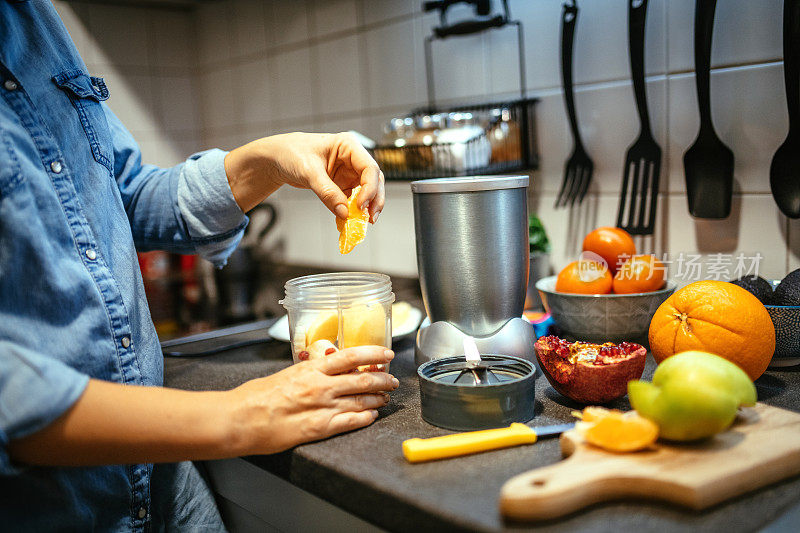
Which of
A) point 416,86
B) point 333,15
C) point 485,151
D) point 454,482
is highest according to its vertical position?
point 333,15

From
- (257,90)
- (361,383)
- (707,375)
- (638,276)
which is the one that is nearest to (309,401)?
(361,383)

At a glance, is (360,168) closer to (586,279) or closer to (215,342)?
(586,279)

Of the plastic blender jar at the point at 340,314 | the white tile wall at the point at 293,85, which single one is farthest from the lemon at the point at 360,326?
the white tile wall at the point at 293,85

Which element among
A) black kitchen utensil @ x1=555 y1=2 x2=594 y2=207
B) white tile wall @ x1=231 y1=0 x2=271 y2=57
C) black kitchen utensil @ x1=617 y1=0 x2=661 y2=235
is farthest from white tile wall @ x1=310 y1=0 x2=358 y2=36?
black kitchen utensil @ x1=617 y1=0 x2=661 y2=235

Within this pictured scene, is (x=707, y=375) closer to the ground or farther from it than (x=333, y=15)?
closer to the ground

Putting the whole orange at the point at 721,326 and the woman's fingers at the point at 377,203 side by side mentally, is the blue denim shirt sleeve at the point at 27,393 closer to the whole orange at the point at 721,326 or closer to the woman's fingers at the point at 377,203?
the woman's fingers at the point at 377,203

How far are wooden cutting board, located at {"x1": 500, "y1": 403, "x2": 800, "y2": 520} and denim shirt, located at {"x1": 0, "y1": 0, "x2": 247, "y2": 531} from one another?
1.32 feet

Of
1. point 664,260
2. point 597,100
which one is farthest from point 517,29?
point 664,260

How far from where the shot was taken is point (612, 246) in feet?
3.25

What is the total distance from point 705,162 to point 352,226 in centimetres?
60

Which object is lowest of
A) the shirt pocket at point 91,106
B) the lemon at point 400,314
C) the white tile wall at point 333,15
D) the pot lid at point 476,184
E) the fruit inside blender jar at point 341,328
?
the lemon at point 400,314

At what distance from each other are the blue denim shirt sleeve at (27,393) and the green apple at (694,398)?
20.2 inches

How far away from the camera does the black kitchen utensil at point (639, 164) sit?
1060 millimetres

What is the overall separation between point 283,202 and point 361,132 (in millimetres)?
462
